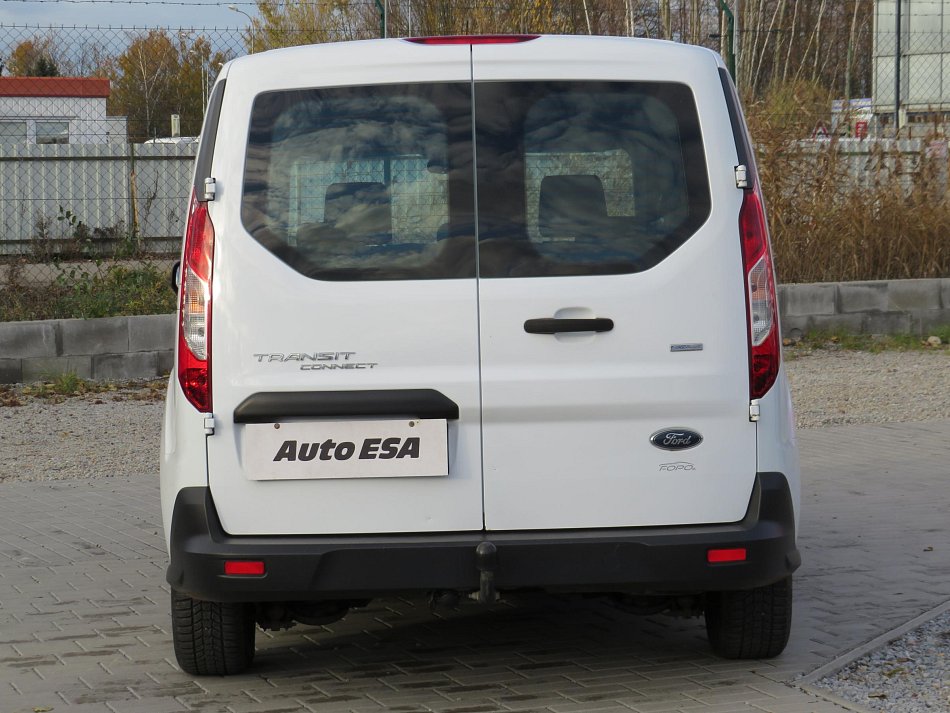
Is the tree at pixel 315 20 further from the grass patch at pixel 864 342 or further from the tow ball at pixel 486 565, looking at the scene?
the tow ball at pixel 486 565

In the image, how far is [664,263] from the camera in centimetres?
400

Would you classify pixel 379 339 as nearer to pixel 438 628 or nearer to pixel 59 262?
pixel 438 628

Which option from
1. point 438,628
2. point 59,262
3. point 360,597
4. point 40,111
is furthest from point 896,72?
point 40,111

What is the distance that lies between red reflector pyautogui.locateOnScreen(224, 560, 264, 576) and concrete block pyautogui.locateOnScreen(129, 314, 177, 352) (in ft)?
24.5

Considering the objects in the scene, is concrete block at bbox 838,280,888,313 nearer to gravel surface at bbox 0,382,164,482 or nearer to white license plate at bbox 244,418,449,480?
gravel surface at bbox 0,382,164,482

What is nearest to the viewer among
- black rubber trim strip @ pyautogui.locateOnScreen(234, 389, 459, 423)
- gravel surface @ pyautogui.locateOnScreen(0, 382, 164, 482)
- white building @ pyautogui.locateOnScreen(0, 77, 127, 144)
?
black rubber trim strip @ pyautogui.locateOnScreen(234, 389, 459, 423)

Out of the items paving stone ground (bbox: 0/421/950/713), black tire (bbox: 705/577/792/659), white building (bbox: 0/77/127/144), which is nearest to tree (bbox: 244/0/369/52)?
white building (bbox: 0/77/127/144)

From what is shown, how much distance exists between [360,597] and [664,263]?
128cm

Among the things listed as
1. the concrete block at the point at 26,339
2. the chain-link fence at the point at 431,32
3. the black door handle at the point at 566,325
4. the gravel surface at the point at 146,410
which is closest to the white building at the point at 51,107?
the chain-link fence at the point at 431,32

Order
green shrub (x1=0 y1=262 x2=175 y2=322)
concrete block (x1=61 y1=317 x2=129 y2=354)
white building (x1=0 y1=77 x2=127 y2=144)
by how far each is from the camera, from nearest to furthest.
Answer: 1. concrete block (x1=61 y1=317 x2=129 y2=354)
2. green shrub (x1=0 y1=262 x2=175 y2=322)
3. white building (x1=0 y1=77 x2=127 y2=144)

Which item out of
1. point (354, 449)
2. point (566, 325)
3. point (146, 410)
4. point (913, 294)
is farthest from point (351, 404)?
point (913, 294)

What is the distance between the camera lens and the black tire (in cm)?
445

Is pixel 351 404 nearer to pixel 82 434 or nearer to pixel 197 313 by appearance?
pixel 197 313

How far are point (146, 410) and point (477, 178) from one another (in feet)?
22.2
